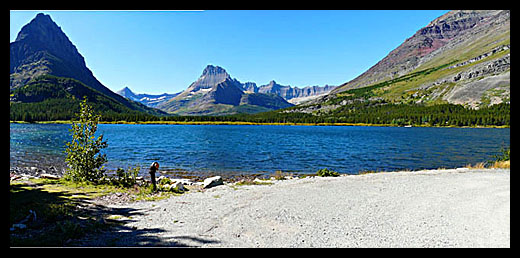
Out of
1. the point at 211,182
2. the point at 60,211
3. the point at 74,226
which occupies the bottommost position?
the point at 211,182

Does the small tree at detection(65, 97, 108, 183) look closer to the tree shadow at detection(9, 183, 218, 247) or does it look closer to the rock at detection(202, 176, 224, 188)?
the tree shadow at detection(9, 183, 218, 247)

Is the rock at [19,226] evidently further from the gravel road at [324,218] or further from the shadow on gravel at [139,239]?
the gravel road at [324,218]

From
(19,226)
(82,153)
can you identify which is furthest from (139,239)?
(82,153)

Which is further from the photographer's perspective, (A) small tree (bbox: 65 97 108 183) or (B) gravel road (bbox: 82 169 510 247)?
(A) small tree (bbox: 65 97 108 183)

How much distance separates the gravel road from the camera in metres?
8.25

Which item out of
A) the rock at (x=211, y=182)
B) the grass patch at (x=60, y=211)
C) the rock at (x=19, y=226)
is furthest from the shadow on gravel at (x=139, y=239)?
the rock at (x=211, y=182)

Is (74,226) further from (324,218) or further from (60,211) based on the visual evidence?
(324,218)

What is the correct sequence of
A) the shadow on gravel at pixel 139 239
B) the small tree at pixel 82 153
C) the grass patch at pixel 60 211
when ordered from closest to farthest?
the shadow on gravel at pixel 139 239
the grass patch at pixel 60 211
the small tree at pixel 82 153

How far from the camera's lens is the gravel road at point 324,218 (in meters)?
8.25

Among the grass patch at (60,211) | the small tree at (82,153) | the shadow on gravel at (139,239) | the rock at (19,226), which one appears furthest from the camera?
the small tree at (82,153)

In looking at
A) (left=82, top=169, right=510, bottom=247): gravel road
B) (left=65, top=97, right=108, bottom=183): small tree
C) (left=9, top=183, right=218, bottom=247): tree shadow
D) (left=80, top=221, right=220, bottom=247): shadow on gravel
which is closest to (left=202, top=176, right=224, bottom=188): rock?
(left=82, top=169, right=510, bottom=247): gravel road

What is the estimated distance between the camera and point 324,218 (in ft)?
35.7
